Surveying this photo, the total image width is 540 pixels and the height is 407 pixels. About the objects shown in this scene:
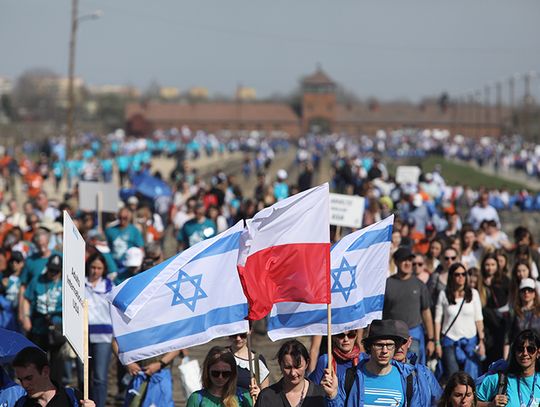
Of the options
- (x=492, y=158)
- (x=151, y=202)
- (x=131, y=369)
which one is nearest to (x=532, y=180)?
(x=492, y=158)

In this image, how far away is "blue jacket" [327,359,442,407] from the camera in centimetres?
654

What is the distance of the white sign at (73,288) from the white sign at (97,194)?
9.82 meters

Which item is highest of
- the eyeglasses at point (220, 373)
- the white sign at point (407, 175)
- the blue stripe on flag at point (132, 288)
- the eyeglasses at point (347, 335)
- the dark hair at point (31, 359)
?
the blue stripe on flag at point (132, 288)

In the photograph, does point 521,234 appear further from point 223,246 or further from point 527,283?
point 223,246

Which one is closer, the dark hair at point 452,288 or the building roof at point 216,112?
the dark hair at point 452,288

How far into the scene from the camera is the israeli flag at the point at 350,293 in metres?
7.54

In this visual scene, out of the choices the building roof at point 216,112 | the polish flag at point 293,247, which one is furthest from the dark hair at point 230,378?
the building roof at point 216,112

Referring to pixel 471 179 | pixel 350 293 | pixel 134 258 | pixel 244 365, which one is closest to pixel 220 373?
pixel 244 365

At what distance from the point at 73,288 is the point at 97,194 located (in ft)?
32.8

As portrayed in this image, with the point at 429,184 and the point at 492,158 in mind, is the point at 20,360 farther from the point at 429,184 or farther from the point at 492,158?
the point at 492,158

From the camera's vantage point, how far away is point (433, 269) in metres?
11.9

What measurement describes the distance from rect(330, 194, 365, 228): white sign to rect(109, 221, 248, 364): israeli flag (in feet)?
27.0

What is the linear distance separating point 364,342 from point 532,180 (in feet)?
169

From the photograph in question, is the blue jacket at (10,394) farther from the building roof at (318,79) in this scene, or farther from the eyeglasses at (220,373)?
the building roof at (318,79)
